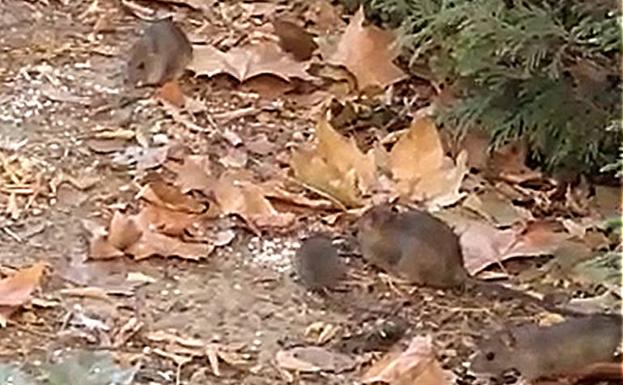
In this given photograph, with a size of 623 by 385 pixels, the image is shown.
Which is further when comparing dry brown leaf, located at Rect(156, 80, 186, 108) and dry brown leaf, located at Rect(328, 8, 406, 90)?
dry brown leaf, located at Rect(328, 8, 406, 90)

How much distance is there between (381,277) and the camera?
244cm

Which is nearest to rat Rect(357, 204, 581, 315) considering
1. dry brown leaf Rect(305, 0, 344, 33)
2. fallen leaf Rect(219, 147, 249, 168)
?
Result: fallen leaf Rect(219, 147, 249, 168)

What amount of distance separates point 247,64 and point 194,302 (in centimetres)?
→ 96

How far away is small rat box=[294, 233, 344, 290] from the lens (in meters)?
2.39

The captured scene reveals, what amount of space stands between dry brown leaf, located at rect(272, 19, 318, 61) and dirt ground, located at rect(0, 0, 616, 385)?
0.44 metres

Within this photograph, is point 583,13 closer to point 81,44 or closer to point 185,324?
point 185,324

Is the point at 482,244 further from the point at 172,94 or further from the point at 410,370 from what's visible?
Answer: the point at 172,94

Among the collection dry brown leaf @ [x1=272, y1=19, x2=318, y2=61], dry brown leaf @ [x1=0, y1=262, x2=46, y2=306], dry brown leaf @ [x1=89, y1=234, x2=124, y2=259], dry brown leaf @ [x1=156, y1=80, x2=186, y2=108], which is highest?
dry brown leaf @ [x1=0, y1=262, x2=46, y2=306]

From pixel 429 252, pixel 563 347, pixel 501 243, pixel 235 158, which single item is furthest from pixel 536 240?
pixel 235 158

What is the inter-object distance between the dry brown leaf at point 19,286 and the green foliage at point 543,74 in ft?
2.83

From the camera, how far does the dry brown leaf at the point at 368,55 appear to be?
3141mm

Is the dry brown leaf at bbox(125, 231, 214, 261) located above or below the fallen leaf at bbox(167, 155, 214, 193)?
above

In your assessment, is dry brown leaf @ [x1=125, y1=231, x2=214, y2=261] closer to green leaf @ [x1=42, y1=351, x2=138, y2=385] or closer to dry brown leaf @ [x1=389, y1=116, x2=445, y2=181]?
green leaf @ [x1=42, y1=351, x2=138, y2=385]

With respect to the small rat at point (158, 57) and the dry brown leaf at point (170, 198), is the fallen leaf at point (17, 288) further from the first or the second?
the small rat at point (158, 57)
